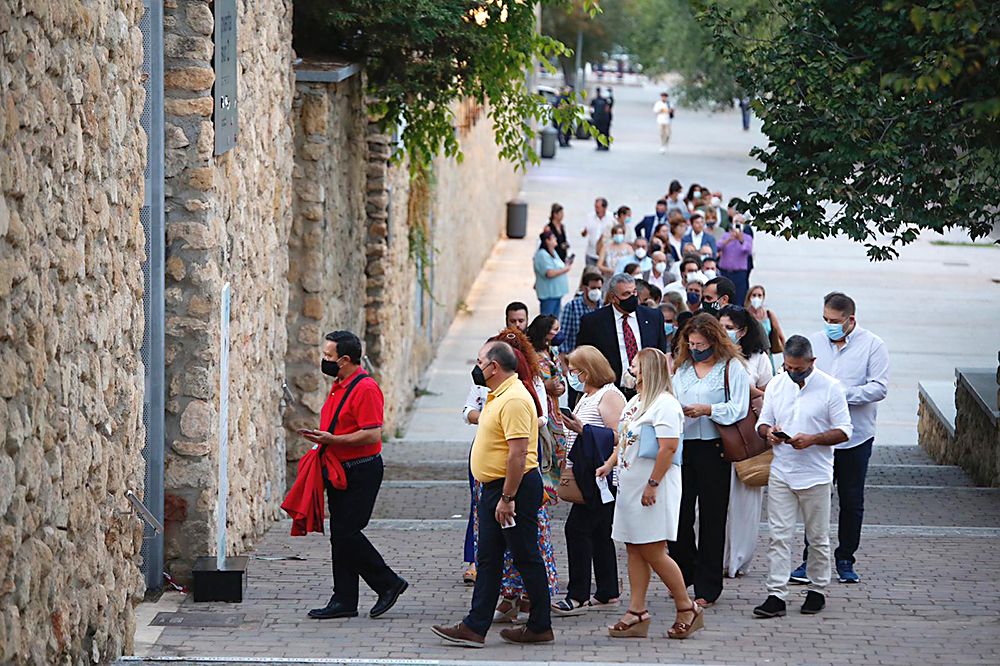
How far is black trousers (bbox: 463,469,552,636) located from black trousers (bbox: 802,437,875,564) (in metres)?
2.19

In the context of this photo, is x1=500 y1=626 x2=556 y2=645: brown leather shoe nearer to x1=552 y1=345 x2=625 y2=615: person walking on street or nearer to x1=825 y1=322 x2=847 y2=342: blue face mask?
x1=552 y1=345 x2=625 y2=615: person walking on street

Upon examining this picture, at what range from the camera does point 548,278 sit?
1978 centimetres

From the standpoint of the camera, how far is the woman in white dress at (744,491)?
9242 millimetres

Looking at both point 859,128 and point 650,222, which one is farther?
point 650,222

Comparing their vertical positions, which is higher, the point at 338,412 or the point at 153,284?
the point at 153,284

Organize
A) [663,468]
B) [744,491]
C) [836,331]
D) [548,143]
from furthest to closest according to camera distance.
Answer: [548,143], [836,331], [744,491], [663,468]

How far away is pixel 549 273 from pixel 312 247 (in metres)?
7.46

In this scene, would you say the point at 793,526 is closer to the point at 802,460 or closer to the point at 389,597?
the point at 802,460

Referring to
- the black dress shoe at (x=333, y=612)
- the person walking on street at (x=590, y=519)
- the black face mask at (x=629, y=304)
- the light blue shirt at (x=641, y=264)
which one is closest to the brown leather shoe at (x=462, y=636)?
the black dress shoe at (x=333, y=612)

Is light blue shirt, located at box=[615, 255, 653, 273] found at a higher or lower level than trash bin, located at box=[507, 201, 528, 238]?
higher

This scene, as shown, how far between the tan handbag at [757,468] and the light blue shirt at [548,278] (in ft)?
35.9

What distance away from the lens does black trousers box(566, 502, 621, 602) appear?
334 inches

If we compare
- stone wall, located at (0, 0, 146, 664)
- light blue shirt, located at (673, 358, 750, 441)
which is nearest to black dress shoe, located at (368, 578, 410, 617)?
stone wall, located at (0, 0, 146, 664)

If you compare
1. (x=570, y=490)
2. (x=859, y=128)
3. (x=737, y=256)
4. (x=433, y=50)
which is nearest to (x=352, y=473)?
(x=570, y=490)
